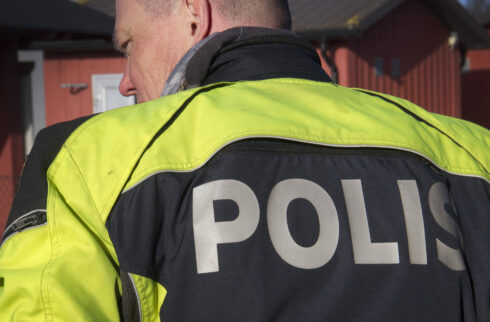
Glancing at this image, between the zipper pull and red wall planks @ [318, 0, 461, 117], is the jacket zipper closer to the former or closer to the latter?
the zipper pull

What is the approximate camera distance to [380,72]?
13.5m

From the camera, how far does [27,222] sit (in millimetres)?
1239

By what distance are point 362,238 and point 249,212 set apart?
0.22 meters

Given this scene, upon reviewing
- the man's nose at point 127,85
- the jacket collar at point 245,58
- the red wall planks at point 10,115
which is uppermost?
the jacket collar at point 245,58

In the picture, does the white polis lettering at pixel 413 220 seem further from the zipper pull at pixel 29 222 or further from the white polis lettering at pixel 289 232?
the zipper pull at pixel 29 222

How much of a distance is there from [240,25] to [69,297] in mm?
→ 747

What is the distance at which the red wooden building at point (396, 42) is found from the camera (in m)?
12.2

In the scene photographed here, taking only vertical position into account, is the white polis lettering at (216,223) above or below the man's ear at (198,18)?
below

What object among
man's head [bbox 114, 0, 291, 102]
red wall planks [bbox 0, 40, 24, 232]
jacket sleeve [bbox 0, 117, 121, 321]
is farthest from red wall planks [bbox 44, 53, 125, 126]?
jacket sleeve [bbox 0, 117, 121, 321]

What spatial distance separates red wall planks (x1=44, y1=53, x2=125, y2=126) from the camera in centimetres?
1253

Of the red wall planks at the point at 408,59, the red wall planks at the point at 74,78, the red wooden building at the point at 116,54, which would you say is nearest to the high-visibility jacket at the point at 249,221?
the red wooden building at the point at 116,54

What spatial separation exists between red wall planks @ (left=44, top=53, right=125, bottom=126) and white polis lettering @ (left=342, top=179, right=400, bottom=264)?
1159 cm

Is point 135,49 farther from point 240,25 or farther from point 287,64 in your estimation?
point 287,64

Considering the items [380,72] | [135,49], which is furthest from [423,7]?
[135,49]
